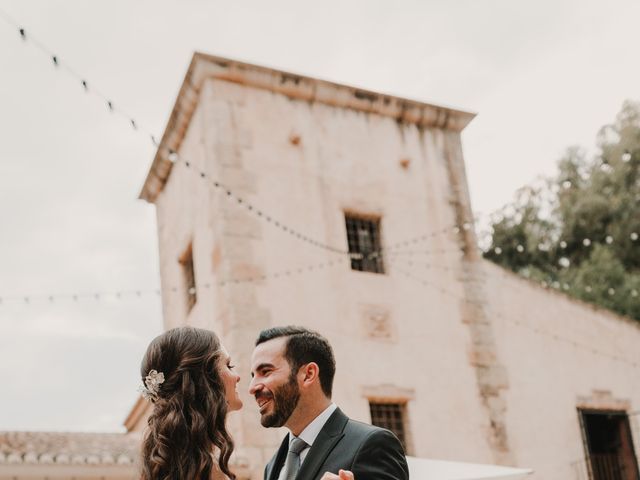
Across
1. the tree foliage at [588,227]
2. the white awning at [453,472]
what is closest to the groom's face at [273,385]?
the white awning at [453,472]

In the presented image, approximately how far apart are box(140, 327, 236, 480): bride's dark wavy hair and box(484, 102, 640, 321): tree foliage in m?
20.8

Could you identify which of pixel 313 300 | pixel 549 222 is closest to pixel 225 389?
pixel 313 300

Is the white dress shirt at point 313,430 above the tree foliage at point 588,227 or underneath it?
underneath

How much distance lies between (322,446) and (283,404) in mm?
360

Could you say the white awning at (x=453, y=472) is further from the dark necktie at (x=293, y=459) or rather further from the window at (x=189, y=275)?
the window at (x=189, y=275)

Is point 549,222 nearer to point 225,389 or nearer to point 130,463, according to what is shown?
point 130,463

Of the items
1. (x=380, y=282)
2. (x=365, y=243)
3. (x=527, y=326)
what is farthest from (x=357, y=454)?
(x=527, y=326)

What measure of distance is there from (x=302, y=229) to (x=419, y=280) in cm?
204

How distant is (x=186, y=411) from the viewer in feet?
10.7

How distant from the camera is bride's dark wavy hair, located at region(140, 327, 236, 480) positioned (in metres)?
3.14

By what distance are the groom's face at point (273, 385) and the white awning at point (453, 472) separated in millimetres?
4842

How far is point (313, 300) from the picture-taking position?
12.4 meters

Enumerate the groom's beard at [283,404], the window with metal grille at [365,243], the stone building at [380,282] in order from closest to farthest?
the groom's beard at [283,404] < the stone building at [380,282] < the window with metal grille at [365,243]

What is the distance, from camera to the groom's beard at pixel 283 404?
3793 millimetres
